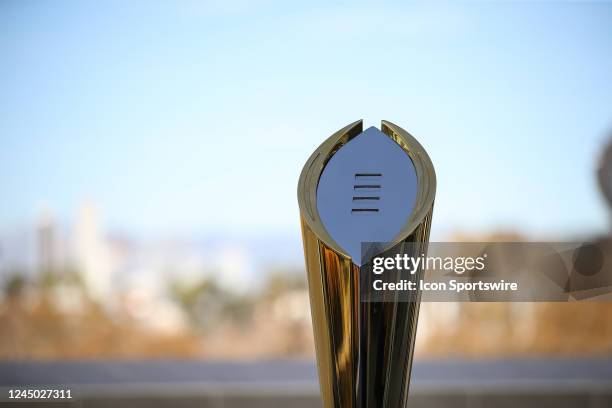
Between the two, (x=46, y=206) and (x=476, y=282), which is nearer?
(x=476, y=282)

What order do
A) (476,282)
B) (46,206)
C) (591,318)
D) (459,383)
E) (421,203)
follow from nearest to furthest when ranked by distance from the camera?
1. (421,203)
2. (476,282)
3. (459,383)
4. (591,318)
5. (46,206)

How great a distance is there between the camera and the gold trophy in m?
0.63

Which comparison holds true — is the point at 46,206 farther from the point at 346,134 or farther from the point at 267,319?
the point at 346,134

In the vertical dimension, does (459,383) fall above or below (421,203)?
below

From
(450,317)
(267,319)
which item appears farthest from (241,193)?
(450,317)

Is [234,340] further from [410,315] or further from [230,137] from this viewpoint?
[410,315]

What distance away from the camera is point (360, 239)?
63cm

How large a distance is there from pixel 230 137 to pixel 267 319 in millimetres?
1071

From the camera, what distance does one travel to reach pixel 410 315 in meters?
0.67

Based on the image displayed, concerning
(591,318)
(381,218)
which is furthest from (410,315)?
(591,318)

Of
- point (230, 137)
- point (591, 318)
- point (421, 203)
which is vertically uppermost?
point (230, 137)

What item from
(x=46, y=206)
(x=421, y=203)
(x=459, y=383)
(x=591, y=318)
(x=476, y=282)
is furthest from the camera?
(x=46, y=206)

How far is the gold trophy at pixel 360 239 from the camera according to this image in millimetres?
628

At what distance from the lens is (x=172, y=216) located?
3.74 m
